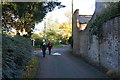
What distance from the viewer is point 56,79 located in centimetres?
767

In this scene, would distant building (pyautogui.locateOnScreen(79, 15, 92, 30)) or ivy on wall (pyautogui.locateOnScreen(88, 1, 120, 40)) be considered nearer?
ivy on wall (pyautogui.locateOnScreen(88, 1, 120, 40))

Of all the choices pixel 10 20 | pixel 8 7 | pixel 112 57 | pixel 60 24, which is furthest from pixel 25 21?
pixel 60 24

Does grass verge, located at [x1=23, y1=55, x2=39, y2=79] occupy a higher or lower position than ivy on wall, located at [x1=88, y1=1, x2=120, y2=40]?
lower

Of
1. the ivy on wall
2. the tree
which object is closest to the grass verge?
the tree

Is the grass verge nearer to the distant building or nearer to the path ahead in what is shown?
the path ahead

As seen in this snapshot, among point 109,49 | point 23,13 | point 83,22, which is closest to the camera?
point 109,49

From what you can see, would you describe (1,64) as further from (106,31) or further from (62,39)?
(62,39)

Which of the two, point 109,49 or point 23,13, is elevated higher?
point 23,13

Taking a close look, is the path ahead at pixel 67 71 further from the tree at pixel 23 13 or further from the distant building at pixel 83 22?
the distant building at pixel 83 22

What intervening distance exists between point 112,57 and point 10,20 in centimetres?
796

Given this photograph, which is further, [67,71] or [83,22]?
[83,22]

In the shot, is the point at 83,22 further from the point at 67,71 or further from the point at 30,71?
the point at 30,71

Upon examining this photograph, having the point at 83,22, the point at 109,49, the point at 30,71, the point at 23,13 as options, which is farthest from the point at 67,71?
the point at 83,22

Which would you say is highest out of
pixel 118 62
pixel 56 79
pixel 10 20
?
pixel 10 20
